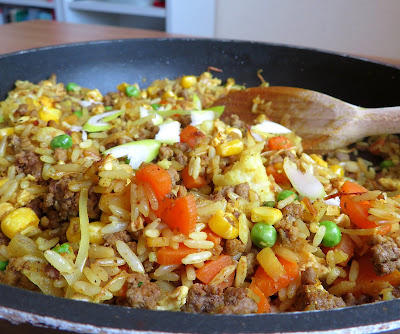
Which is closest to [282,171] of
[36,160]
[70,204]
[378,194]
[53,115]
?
[378,194]

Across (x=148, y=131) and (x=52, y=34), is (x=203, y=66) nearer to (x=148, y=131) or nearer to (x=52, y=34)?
(x=148, y=131)

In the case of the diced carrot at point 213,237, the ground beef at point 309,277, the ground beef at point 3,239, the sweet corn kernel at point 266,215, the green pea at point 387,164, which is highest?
the sweet corn kernel at point 266,215

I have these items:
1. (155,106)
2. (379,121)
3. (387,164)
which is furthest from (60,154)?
(387,164)

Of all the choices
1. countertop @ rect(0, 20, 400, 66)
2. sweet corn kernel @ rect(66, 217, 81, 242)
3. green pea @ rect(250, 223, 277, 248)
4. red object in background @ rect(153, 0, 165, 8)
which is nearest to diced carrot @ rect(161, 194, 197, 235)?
green pea @ rect(250, 223, 277, 248)

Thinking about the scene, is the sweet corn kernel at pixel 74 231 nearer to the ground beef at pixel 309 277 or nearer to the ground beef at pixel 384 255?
Result: the ground beef at pixel 309 277

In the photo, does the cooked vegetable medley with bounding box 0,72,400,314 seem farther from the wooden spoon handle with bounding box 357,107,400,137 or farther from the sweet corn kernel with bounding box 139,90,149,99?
the sweet corn kernel with bounding box 139,90,149,99

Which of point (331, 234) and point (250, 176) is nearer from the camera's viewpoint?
point (331, 234)

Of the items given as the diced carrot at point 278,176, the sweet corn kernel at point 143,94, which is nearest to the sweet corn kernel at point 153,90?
the sweet corn kernel at point 143,94
